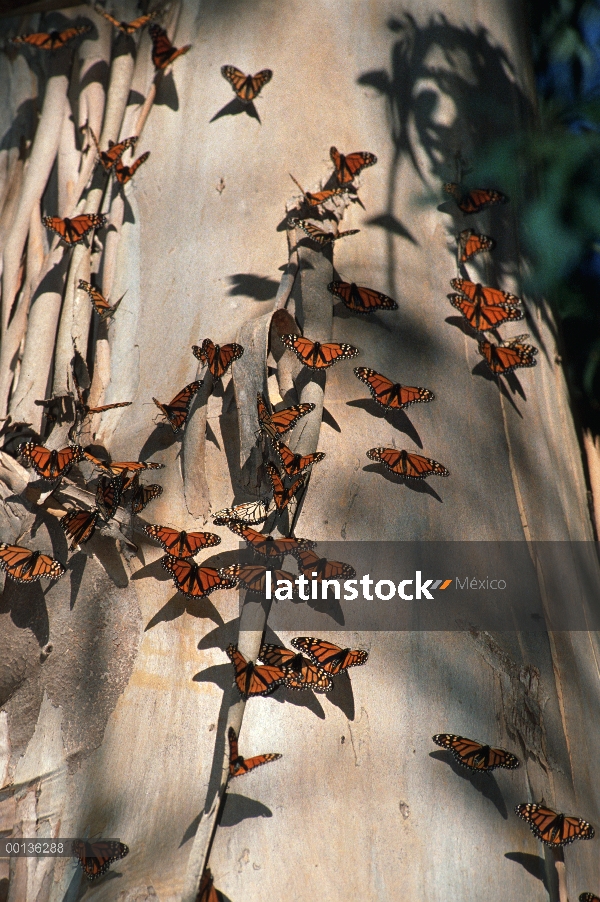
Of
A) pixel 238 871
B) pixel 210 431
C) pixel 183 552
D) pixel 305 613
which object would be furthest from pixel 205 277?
pixel 238 871

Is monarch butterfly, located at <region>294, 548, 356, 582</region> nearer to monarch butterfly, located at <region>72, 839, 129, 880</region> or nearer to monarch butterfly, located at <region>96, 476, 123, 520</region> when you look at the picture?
monarch butterfly, located at <region>96, 476, 123, 520</region>

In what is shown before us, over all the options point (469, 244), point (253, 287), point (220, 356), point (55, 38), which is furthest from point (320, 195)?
point (55, 38)

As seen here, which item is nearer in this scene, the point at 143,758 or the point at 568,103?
the point at 143,758

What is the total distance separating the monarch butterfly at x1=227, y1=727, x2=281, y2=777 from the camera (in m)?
1.48

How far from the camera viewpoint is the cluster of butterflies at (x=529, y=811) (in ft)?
5.09

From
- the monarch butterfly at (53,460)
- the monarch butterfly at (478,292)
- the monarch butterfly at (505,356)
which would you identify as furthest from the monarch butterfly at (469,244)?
the monarch butterfly at (53,460)

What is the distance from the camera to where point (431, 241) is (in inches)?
93.2

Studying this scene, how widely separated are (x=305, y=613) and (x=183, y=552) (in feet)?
1.09

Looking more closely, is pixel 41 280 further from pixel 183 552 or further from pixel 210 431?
pixel 183 552

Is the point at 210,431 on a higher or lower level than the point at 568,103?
lower

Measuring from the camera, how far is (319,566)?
1.71 metres

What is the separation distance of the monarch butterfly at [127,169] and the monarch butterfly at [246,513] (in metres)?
1.33

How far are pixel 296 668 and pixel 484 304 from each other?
53.6 inches

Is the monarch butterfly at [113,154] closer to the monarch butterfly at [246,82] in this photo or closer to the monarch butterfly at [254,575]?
the monarch butterfly at [246,82]
